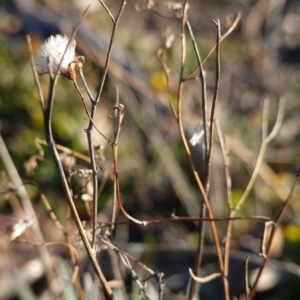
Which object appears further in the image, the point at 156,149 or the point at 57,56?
the point at 156,149

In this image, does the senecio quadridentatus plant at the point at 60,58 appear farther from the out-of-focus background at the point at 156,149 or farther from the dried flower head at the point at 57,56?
the out-of-focus background at the point at 156,149

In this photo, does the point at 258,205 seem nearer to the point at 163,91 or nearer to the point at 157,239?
the point at 157,239

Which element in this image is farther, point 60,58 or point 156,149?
point 156,149

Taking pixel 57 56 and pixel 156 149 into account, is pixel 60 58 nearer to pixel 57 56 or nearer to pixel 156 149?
pixel 57 56

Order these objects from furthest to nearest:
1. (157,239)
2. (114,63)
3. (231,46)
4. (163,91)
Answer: (231,46)
(163,91)
(114,63)
(157,239)

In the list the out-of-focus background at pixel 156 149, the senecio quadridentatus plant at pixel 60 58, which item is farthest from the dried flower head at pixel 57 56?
the out-of-focus background at pixel 156 149

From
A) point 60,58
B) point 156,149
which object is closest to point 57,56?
point 60,58

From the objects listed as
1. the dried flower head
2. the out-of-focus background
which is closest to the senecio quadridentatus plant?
the dried flower head

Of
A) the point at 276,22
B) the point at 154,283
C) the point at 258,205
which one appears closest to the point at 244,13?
the point at 276,22
